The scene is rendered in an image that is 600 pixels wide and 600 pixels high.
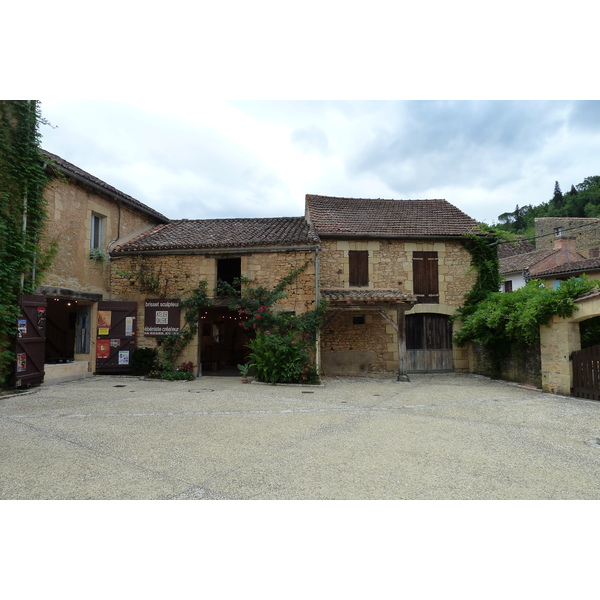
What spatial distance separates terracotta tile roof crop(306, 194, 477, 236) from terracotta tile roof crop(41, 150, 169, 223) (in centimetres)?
575

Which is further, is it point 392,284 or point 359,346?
point 392,284

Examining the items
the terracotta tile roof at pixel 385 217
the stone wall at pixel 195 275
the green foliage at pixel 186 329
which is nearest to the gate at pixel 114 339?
the stone wall at pixel 195 275

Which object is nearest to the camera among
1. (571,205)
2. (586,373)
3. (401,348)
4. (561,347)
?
(586,373)

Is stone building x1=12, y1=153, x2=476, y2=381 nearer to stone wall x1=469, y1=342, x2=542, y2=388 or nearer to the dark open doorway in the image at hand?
the dark open doorway

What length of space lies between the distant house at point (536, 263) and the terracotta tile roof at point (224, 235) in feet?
46.4

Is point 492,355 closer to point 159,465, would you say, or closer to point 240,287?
point 240,287

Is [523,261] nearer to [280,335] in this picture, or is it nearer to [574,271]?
[574,271]

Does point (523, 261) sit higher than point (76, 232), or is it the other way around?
point (523, 261)

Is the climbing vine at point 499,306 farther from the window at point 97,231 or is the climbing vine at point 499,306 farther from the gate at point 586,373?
the window at point 97,231

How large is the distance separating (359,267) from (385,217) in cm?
246

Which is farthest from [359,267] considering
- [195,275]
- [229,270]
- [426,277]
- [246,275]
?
[195,275]

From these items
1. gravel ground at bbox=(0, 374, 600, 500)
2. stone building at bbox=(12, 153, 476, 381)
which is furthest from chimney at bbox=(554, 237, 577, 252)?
gravel ground at bbox=(0, 374, 600, 500)

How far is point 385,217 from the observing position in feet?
41.2

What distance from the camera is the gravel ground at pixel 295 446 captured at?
3.05 m
